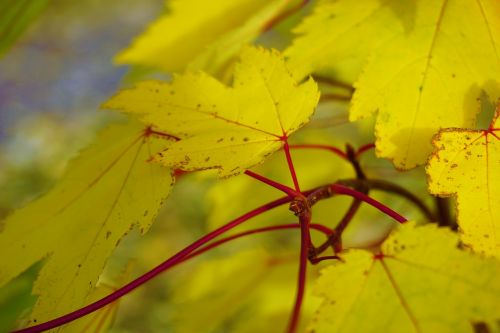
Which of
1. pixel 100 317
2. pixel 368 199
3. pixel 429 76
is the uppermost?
pixel 429 76

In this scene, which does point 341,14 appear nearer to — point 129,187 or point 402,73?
point 402,73

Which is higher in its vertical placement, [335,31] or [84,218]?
[335,31]

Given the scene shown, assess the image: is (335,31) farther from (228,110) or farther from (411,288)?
(411,288)

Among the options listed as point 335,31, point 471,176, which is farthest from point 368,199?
point 335,31

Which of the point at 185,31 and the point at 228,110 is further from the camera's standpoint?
the point at 185,31

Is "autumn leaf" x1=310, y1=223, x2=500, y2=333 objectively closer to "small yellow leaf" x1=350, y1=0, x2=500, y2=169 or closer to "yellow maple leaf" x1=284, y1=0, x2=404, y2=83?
"small yellow leaf" x1=350, y1=0, x2=500, y2=169

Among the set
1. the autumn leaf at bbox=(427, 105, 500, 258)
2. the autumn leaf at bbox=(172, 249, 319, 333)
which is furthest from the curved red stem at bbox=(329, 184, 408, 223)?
the autumn leaf at bbox=(172, 249, 319, 333)

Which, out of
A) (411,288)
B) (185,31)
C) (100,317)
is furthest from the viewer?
(185,31)
